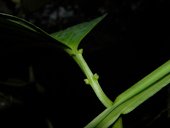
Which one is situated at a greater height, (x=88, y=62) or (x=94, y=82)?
(x=88, y=62)

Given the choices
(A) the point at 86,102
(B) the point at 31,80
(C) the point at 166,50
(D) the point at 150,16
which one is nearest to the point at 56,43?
(B) the point at 31,80

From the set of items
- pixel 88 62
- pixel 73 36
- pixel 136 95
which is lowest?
pixel 136 95

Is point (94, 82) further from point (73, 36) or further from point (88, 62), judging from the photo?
point (88, 62)

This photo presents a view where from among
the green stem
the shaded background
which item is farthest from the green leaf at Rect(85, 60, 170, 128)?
the shaded background

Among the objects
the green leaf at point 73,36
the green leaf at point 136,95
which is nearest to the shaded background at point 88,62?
the green leaf at point 73,36

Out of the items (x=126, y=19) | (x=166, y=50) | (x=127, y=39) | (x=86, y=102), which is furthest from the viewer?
(x=126, y=19)

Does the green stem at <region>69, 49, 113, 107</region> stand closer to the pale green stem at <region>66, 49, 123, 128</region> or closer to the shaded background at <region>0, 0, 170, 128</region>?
the pale green stem at <region>66, 49, 123, 128</region>

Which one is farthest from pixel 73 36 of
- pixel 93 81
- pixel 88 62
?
pixel 88 62

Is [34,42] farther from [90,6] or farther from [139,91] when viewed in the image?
[90,6]
